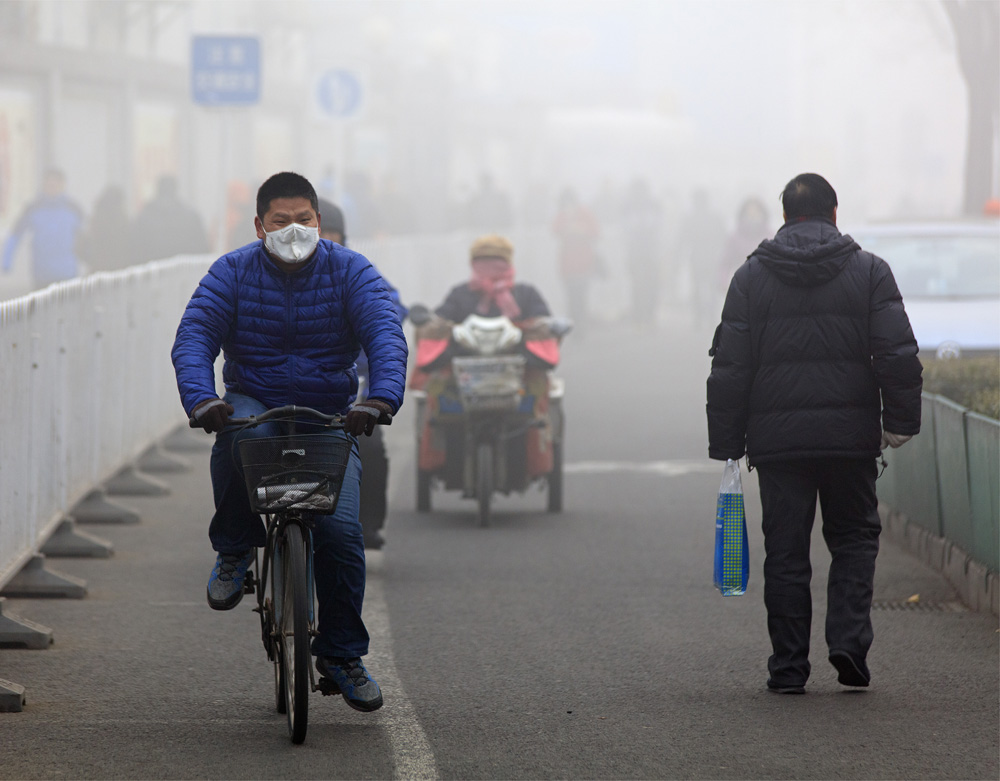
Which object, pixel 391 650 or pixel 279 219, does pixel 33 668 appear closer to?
pixel 391 650

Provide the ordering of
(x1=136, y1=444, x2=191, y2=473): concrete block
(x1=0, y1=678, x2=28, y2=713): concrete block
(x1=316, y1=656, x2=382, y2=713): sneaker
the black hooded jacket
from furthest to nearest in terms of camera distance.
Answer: (x1=136, y1=444, x2=191, y2=473): concrete block < the black hooded jacket < (x1=0, y1=678, x2=28, y2=713): concrete block < (x1=316, y1=656, x2=382, y2=713): sneaker

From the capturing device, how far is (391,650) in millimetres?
7055

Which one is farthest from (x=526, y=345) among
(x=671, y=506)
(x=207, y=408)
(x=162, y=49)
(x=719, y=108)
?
(x=719, y=108)

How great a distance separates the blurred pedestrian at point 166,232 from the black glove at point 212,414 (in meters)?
12.8

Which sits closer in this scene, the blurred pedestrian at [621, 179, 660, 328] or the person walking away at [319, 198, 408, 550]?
the person walking away at [319, 198, 408, 550]

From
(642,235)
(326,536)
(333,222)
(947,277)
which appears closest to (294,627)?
(326,536)

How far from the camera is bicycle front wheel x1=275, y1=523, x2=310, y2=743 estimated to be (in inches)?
209

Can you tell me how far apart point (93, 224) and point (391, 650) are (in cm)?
1305

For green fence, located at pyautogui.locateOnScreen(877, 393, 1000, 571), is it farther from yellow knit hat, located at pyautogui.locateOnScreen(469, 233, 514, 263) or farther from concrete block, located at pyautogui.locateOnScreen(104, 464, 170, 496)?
concrete block, located at pyautogui.locateOnScreen(104, 464, 170, 496)

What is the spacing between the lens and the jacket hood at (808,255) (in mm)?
6316

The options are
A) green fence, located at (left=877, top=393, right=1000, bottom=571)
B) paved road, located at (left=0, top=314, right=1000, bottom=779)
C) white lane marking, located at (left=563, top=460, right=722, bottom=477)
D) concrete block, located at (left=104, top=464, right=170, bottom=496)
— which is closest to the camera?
paved road, located at (left=0, top=314, right=1000, bottom=779)

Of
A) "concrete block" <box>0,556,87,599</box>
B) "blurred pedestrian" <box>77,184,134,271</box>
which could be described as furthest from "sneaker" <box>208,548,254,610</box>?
"blurred pedestrian" <box>77,184,134,271</box>

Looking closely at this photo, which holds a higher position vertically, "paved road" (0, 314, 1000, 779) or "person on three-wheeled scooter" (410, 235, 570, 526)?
"person on three-wheeled scooter" (410, 235, 570, 526)

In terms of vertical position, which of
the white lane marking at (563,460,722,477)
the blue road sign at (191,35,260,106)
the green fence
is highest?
the blue road sign at (191,35,260,106)
